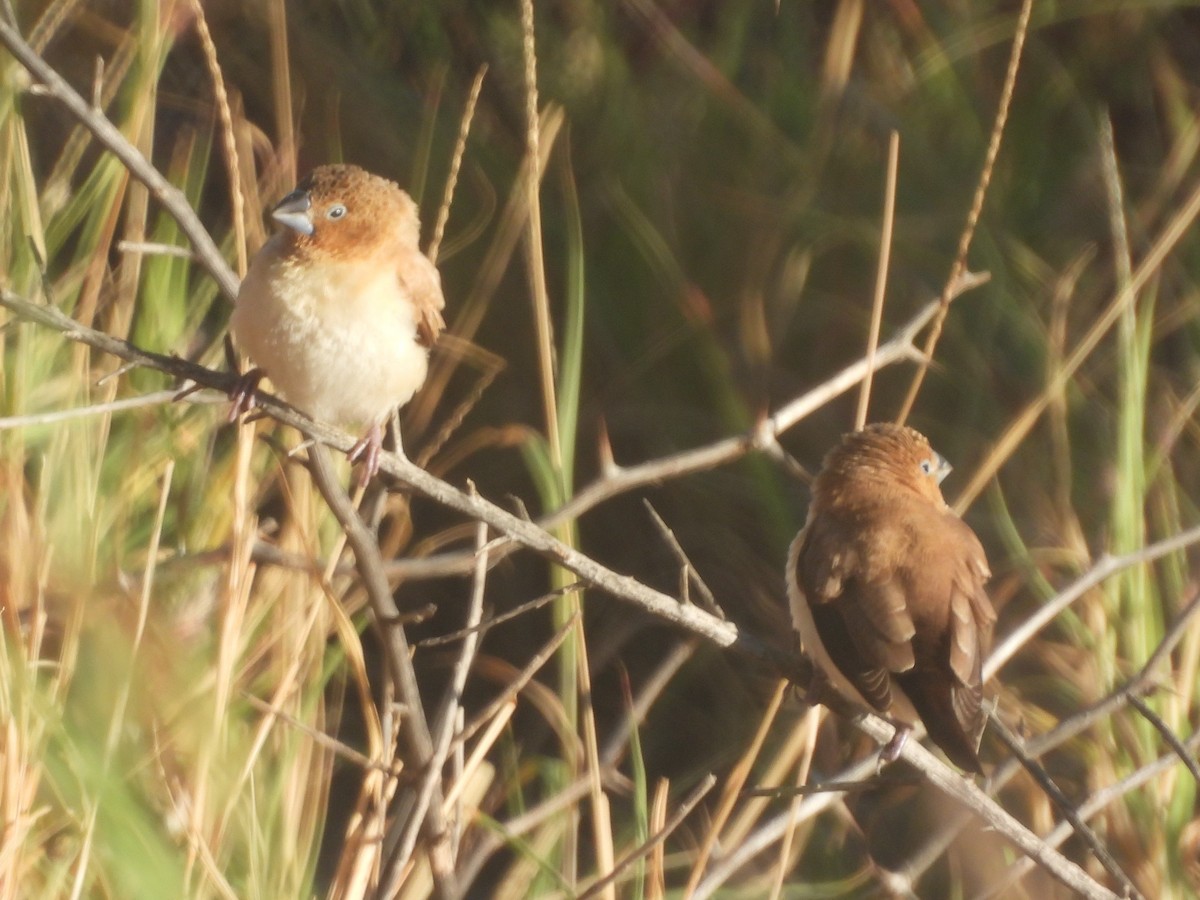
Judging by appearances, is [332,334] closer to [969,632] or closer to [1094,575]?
[969,632]

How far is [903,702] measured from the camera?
2777 millimetres

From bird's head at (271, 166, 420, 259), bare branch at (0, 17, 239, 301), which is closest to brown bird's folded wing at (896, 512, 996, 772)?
bird's head at (271, 166, 420, 259)

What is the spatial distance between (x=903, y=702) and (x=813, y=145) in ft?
Result: 7.23

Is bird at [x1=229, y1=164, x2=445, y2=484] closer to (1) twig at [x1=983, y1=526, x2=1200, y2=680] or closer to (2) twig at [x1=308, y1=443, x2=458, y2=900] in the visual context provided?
(2) twig at [x1=308, y1=443, x2=458, y2=900]

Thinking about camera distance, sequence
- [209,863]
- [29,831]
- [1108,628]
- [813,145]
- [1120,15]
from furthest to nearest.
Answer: [1120,15], [813,145], [1108,628], [29,831], [209,863]

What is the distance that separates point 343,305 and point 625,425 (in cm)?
175

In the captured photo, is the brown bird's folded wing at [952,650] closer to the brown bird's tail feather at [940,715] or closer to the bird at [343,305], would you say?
the brown bird's tail feather at [940,715]

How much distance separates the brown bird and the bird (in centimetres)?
84

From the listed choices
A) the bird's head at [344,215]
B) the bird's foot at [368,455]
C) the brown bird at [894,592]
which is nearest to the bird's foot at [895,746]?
the brown bird at [894,592]

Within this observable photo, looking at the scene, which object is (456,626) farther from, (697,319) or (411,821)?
(411,821)

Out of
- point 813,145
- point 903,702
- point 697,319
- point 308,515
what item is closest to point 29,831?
point 308,515

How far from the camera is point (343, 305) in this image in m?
2.89

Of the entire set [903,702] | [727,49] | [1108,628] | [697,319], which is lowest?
[1108,628]

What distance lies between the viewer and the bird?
2758 millimetres
